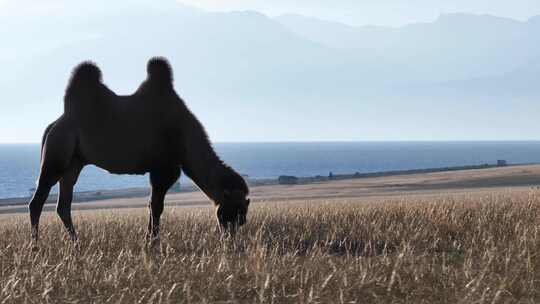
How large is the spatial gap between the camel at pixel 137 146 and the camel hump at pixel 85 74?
4 centimetres

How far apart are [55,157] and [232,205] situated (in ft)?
7.95

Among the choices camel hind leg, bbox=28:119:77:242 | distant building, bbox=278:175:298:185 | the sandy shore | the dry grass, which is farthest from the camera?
distant building, bbox=278:175:298:185

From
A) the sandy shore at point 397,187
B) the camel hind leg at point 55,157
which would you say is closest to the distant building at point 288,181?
the sandy shore at point 397,187

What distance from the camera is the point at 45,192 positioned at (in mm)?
10047

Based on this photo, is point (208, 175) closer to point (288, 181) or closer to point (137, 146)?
point (137, 146)

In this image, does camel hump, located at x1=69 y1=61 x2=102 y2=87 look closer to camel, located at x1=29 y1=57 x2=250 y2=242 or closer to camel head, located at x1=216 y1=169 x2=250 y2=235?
camel, located at x1=29 y1=57 x2=250 y2=242

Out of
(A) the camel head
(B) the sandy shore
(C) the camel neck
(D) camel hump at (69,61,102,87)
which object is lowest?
(B) the sandy shore

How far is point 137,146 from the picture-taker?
32.2 feet

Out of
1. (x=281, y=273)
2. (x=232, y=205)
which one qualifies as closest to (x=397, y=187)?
(x=232, y=205)

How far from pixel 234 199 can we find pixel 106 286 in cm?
326

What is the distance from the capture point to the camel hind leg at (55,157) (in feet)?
32.4

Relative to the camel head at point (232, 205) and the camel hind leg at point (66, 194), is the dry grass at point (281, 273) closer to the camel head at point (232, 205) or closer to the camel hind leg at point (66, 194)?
the camel head at point (232, 205)

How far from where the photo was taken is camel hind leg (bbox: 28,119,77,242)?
9.88 m

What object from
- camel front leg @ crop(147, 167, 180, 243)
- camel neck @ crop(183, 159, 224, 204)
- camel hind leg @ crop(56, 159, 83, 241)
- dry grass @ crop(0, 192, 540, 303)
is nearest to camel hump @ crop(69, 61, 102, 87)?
camel hind leg @ crop(56, 159, 83, 241)
